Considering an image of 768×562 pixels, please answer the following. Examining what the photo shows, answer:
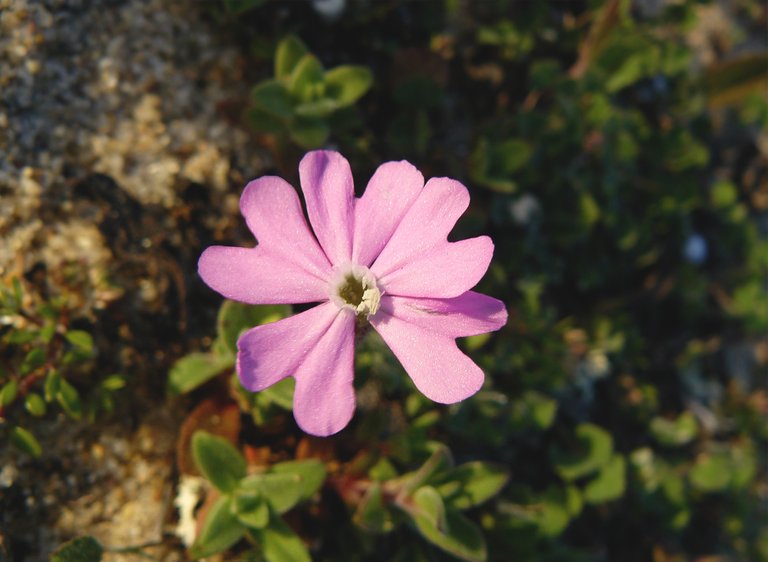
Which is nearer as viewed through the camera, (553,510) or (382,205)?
(382,205)

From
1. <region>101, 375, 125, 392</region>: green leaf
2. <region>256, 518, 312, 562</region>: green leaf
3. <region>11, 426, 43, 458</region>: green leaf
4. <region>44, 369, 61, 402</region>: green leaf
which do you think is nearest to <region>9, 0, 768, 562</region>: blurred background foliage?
<region>256, 518, 312, 562</region>: green leaf

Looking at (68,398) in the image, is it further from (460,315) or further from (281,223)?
(460,315)

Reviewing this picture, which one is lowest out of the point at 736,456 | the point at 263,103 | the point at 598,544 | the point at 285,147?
the point at 736,456

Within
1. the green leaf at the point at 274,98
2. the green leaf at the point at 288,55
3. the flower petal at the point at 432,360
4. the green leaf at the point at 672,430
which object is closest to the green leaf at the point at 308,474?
the flower petal at the point at 432,360

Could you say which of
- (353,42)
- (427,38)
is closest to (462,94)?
(427,38)

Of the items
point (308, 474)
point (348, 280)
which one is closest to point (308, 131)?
point (348, 280)

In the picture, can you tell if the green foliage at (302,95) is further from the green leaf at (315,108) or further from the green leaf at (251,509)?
the green leaf at (251,509)

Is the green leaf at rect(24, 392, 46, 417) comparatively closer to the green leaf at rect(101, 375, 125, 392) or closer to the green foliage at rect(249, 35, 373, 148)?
the green leaf at rect(101, 375, 125, 392)

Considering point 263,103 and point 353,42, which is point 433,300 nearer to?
point 263,103
